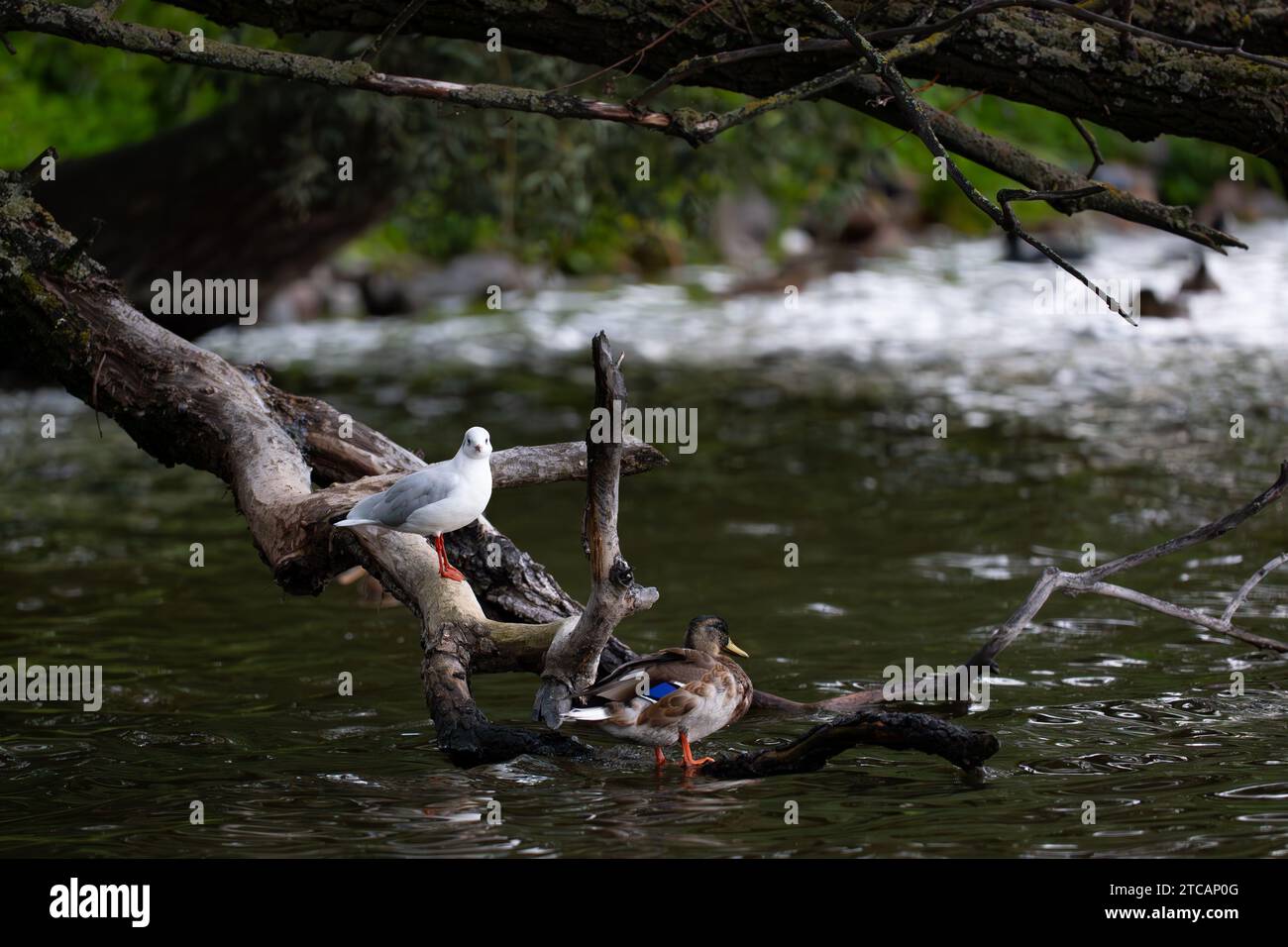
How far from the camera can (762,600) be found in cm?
897

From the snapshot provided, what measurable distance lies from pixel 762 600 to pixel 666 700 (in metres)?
3.26

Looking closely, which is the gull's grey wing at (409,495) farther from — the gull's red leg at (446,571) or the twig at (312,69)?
the twig at (312,69)

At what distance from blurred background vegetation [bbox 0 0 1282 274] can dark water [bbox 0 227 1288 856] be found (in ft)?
5.61

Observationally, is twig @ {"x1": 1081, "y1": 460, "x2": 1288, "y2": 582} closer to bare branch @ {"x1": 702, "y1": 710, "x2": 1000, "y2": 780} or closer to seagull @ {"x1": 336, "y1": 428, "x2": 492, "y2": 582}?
bare branch @ {"x1": 702, "y1": 710, "x2": 1000, "y2": 780}

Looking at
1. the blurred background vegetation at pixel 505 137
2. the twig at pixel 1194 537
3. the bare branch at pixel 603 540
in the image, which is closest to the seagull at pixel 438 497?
the bare branch at pixel 603 540

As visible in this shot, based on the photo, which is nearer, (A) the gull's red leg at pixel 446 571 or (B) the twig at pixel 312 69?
(A) the gull's red leg at pixel 446 571

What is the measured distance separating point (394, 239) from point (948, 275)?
7607 mm

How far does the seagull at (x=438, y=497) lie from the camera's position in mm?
5586

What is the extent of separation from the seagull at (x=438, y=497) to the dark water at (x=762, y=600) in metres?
0.95

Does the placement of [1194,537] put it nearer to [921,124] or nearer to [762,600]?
[921,124]

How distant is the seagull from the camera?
220 inches

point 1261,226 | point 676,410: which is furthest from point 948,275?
point 676,410

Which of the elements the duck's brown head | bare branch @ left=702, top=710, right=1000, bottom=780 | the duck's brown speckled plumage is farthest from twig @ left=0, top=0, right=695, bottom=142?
bare branch @ left=702, top=710, right=1000, bottom=780

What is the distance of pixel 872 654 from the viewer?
7.82 metres
